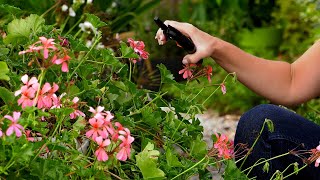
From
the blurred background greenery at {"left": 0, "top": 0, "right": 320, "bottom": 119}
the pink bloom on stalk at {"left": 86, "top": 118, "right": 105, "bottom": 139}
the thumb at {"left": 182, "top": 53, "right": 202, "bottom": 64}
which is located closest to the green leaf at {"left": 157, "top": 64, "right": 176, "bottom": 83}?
the thumb at {"left": 182, "top": 53, "right": 202, "bottom": 64}

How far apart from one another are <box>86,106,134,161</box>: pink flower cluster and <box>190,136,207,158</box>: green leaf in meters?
0.29

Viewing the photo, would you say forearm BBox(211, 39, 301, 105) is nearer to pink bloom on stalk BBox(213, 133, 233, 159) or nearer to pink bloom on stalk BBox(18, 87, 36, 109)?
pink bloom on stalk BBox(213, 133, 233, 159)

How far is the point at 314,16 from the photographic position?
5.71 meters

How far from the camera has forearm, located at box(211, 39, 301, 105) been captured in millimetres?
2420

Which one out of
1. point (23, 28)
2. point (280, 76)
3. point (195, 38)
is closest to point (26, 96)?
point (23, 28)

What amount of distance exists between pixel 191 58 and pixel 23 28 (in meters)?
0.52

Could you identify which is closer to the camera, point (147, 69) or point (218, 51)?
point (218, 51)

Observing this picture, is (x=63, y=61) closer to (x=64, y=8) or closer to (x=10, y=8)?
(x=10, y=8)

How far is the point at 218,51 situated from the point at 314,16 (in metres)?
3.51

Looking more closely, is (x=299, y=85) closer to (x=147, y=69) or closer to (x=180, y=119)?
(x=180, y=119)

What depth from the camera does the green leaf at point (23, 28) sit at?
1714 millimetres

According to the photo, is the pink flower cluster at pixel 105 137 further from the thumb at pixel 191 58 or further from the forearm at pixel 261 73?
the forearm at pixel 261 73

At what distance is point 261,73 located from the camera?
254 centimetres

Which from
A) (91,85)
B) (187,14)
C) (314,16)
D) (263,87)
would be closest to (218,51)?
(263,87)
